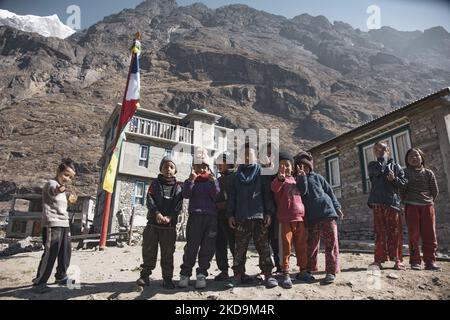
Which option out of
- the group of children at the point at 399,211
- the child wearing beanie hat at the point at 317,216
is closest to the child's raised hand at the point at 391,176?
the group of children at the point at 399,211

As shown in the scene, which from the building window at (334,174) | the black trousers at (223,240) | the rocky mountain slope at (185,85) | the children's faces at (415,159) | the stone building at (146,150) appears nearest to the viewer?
the black trousers at (223,240)

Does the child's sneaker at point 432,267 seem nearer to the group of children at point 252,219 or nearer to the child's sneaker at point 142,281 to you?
the group of children at point 252,219

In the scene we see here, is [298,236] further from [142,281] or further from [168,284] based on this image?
[142,281]

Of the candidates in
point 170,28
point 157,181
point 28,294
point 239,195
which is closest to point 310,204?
point 239,195

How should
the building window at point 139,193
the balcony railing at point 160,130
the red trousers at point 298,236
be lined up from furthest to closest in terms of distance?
the balcony railing at point 160,130 < the building window at point 139,193 < the red trousers at point 298,236

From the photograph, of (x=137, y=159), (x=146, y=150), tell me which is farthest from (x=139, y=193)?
(x=146, y=150)

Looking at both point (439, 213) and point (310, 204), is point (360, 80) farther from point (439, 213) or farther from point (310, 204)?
point (310, 204)

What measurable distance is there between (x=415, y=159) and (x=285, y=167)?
2338 millimetres

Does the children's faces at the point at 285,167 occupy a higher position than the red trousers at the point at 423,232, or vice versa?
the children's faces at the point at 285,167

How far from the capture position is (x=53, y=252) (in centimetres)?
429

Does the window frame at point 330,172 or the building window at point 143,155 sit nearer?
the window frame at point 330,172

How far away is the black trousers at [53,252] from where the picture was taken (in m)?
4.21

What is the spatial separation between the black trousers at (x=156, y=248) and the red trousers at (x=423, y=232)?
12.1ft
